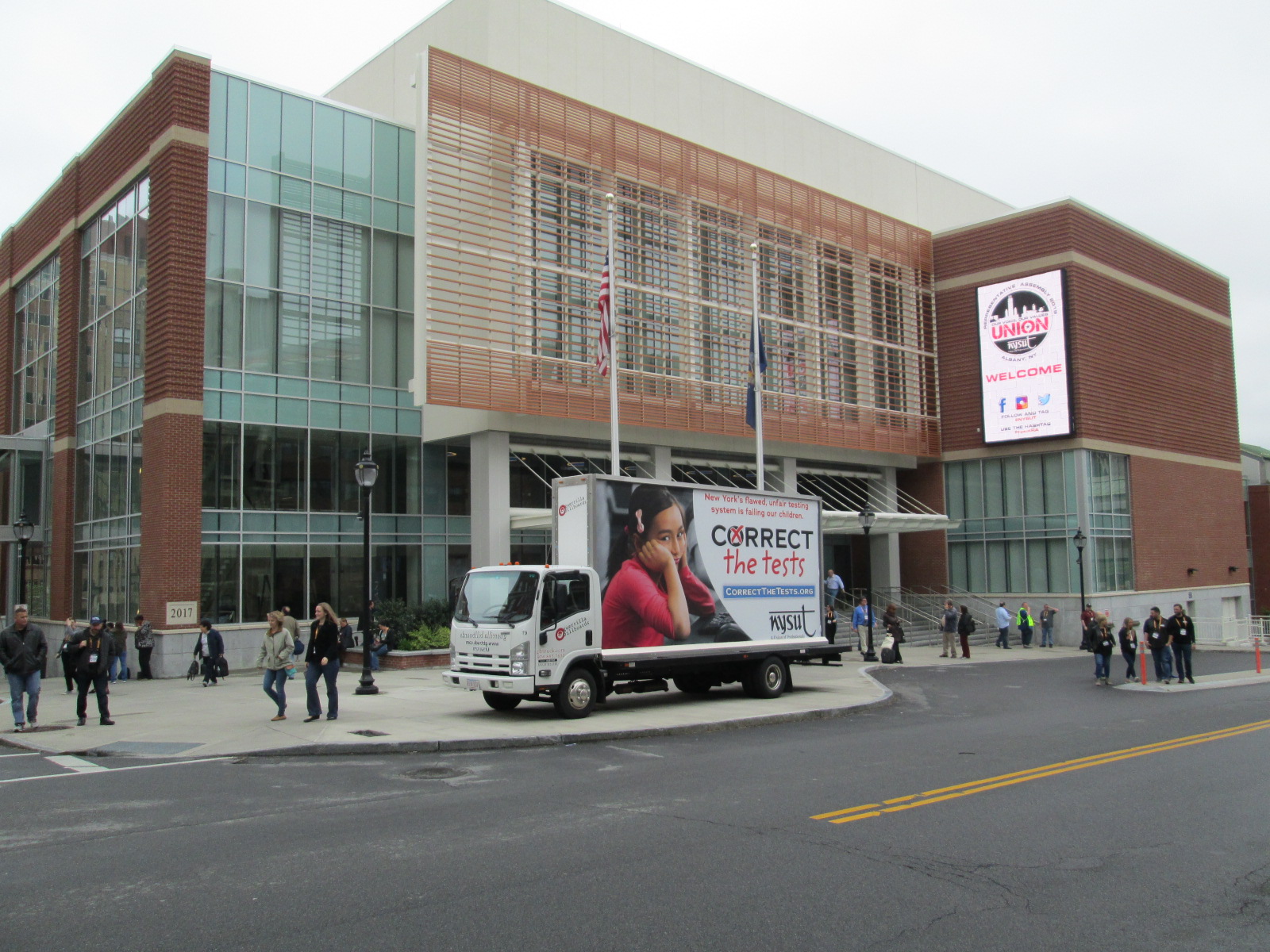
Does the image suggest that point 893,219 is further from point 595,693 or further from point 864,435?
point 595,693

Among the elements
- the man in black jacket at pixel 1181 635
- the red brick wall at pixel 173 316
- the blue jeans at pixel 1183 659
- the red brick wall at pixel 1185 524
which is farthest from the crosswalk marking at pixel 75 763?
the red brick wall at pixel 1185 524

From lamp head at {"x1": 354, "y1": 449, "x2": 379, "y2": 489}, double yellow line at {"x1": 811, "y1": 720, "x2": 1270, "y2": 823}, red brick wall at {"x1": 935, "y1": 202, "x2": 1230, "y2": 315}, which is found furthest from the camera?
red brick wall at {"x1": 935, "y1": 202, "x2": 1230, "y2": 315}

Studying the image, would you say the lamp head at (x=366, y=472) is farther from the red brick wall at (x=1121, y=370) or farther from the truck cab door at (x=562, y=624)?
the red brick wall at (x=1121, y=370)

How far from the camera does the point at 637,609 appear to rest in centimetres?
1648

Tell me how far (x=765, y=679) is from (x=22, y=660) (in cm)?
1186

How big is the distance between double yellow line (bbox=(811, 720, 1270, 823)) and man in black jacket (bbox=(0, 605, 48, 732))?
11.7m

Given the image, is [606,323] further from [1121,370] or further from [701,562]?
[1121,370]

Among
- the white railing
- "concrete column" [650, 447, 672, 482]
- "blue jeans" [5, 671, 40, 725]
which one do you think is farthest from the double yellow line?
the white railing

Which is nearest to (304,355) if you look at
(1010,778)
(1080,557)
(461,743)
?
(461,743)

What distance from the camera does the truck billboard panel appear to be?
16.3 m

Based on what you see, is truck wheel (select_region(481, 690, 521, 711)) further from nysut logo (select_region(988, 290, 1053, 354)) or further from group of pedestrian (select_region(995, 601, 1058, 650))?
nysut logo (select_region(988, 290, 1053, 354))

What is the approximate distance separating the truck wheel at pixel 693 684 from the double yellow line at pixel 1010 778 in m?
7.76

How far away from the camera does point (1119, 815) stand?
905 centimetres

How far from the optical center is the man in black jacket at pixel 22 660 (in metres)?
14.5
